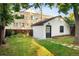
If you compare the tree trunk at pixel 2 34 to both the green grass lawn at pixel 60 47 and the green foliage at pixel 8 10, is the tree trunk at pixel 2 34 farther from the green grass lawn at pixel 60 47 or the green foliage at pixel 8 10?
the green grass lawn at pixel 60 47

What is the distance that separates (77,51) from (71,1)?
0.46 m

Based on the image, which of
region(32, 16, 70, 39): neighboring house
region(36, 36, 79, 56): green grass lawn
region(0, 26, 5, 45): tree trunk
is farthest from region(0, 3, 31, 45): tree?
region(36, 36, 79, 56): green grass lawn

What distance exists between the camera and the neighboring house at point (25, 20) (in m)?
2.85

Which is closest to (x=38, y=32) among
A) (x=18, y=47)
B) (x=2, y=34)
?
(x=18, y=47)

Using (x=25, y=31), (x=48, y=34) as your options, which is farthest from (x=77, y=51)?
(x=25, y=31)

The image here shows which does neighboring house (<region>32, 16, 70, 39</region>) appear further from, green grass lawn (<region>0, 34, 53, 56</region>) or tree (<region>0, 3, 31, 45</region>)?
tree (<region>0, 3, 31, 45</region>)

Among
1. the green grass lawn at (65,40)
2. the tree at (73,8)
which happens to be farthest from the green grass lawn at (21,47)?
the tree at (73,8)

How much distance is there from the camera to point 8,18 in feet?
9.36

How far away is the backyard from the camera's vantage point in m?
2.83

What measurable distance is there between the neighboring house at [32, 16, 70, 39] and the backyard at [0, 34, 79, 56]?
6cm

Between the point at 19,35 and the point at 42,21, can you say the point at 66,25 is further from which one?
the point at 19,35

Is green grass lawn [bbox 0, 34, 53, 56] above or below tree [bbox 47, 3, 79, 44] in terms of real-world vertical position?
below

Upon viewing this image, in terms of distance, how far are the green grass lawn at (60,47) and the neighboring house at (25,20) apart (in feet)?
0.58

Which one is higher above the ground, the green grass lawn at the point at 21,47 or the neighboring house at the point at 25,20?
the neighboring house at the point at 25,20
